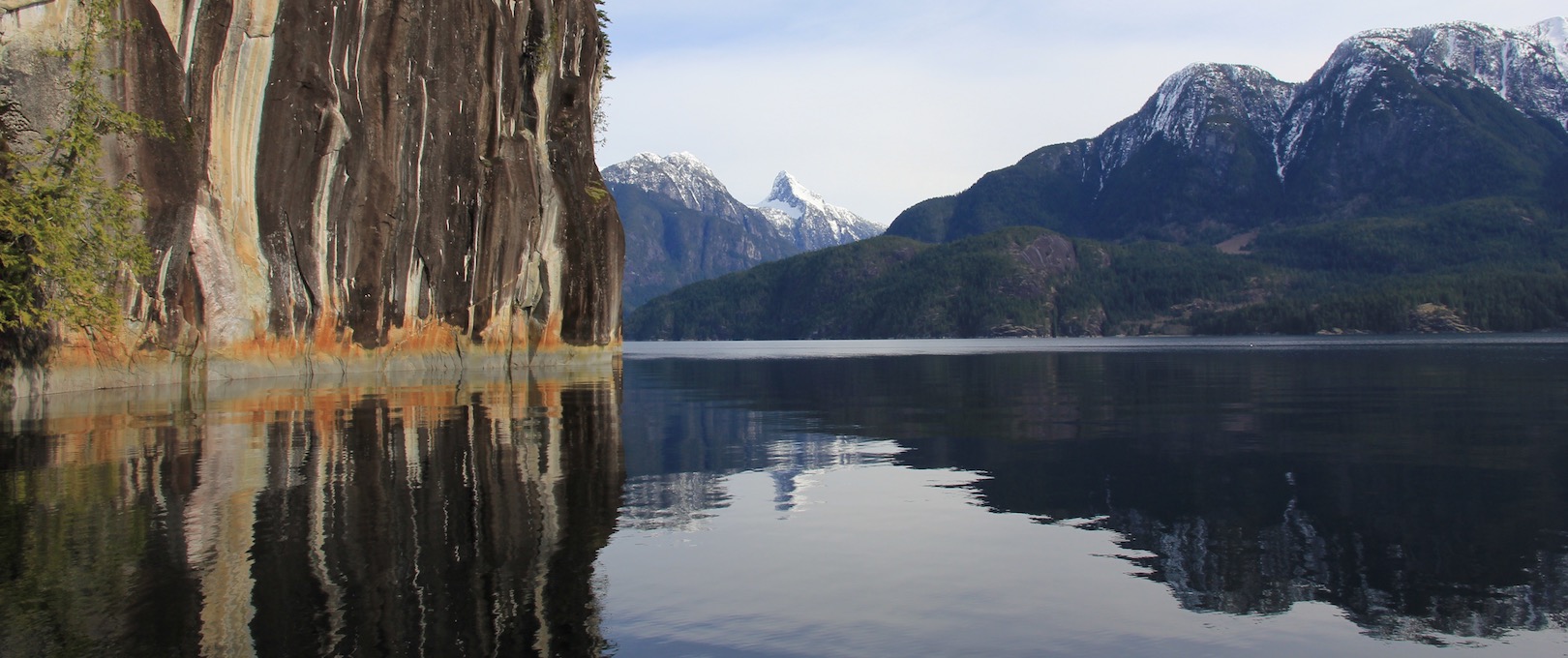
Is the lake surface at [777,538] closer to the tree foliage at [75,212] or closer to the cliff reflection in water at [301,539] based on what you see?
the cliff reflection in water at [301,539]

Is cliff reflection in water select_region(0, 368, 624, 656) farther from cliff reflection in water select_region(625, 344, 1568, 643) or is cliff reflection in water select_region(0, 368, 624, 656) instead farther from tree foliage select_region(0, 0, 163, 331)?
tree foliage select_region(0, 0, 163, 331)

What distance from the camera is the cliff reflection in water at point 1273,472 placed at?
12.4m

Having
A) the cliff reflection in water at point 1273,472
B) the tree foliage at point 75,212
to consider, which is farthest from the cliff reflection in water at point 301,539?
the tree foliage at point 75,212

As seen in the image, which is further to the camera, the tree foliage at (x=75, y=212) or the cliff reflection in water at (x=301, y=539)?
the tree foliage at (x=75, y=212)

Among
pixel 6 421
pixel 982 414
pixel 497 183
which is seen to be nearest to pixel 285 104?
pixel 497 183

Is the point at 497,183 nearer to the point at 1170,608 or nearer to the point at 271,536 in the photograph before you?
the point at 271,536

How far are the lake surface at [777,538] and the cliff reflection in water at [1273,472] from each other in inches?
3.8

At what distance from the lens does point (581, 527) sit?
1547 centimetres

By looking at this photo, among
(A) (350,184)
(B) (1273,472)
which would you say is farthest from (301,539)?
(A) (350,184)

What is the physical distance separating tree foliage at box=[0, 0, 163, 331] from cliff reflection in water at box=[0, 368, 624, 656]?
29.1ft

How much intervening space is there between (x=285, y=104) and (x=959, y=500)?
42.7m

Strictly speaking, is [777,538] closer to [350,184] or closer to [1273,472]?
[1273,472]

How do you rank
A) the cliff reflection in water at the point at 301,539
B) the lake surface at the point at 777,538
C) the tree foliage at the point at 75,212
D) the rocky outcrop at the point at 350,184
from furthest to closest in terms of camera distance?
the rocky outcrop at the point at 350,184 → the tree foliage at the point at 75,212 → the lake surface at the point at 777,538 → the cliff reflection in water at the point at 301,539

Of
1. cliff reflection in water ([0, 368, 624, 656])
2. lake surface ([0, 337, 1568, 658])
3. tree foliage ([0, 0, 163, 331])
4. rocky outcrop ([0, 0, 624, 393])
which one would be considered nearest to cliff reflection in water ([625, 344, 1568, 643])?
lake surface ([0, 337, 1568, 658])
